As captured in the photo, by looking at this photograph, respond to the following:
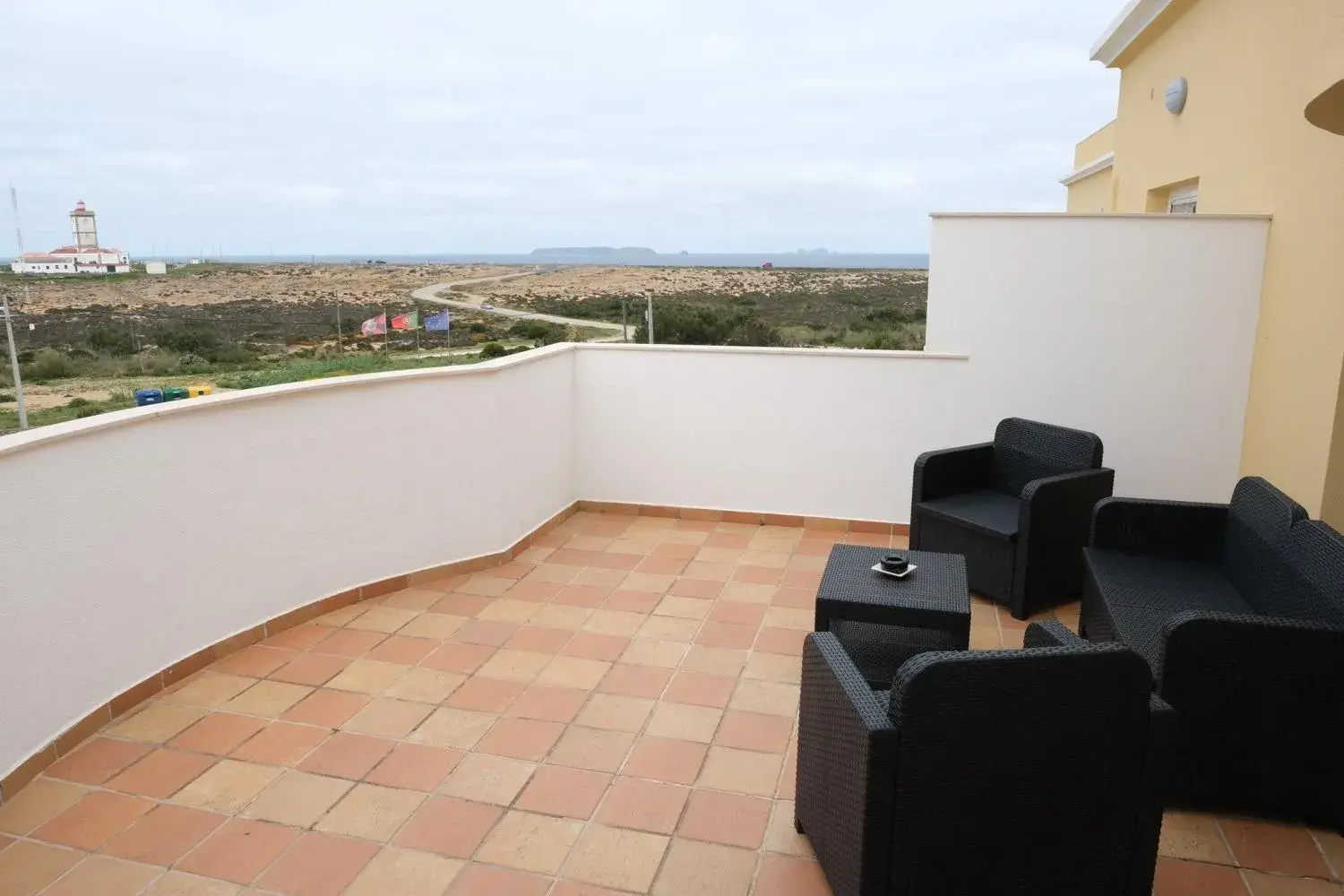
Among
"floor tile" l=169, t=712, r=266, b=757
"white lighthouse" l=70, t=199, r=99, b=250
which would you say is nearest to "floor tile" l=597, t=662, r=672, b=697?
"floor tile" l=169, t=712, r=266, b=757

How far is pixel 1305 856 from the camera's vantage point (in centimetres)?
251

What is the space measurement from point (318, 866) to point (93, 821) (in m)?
0.82

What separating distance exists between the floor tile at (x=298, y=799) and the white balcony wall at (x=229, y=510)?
86cm

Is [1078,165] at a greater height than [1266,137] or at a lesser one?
greater

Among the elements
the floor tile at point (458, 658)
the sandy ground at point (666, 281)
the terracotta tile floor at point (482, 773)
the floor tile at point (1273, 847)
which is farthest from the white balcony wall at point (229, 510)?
the sandy ground at point (666, 281)

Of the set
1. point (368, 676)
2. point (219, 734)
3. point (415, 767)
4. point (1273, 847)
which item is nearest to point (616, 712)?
point (415, 767)

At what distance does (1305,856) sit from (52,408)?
530 cm

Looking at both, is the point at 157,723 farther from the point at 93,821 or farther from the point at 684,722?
the point at 684,722

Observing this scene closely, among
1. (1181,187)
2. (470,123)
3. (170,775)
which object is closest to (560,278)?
(470,123)

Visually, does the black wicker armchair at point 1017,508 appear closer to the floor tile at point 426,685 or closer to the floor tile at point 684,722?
the floor tile at point 684,722

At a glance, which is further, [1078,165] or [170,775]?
[1078,165]

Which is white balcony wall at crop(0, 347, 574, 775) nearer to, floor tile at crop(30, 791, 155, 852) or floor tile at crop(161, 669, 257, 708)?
floor tile at crop(161, 669, 257, 708)

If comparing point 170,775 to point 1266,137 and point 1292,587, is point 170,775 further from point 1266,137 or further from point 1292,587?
point 1266,137

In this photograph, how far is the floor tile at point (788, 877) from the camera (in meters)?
2.39
